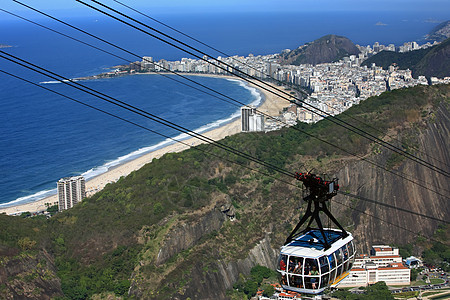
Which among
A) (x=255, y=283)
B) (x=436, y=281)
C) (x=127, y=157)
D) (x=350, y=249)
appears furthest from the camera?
(x=127, y=157)

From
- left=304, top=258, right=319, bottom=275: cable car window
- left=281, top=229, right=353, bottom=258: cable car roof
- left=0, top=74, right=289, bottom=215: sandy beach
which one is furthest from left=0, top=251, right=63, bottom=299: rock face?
left=304, top=258, right=319, bottom=275: cable car window

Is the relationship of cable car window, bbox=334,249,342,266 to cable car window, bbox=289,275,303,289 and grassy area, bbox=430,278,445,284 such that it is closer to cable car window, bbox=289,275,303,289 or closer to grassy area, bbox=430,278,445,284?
cable car window, bbox=289,275,303,289

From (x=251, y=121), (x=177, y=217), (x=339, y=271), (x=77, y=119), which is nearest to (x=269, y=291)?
(x=177, y=217)

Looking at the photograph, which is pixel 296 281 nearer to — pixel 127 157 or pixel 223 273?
pixel 223 273

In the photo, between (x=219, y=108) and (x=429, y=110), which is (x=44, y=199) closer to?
(x=429, y=110)

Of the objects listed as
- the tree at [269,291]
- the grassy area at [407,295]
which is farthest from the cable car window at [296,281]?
the grassy area at [407,295]

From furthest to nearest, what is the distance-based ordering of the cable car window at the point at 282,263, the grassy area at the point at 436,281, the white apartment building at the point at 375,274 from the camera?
the grassy area at the point at 436,281
the white apartment building at the point at 375,274
the cable car window at the point at 282,263

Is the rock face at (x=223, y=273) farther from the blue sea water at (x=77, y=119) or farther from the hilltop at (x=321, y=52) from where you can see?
the hilltop at (x=321, y=52)
